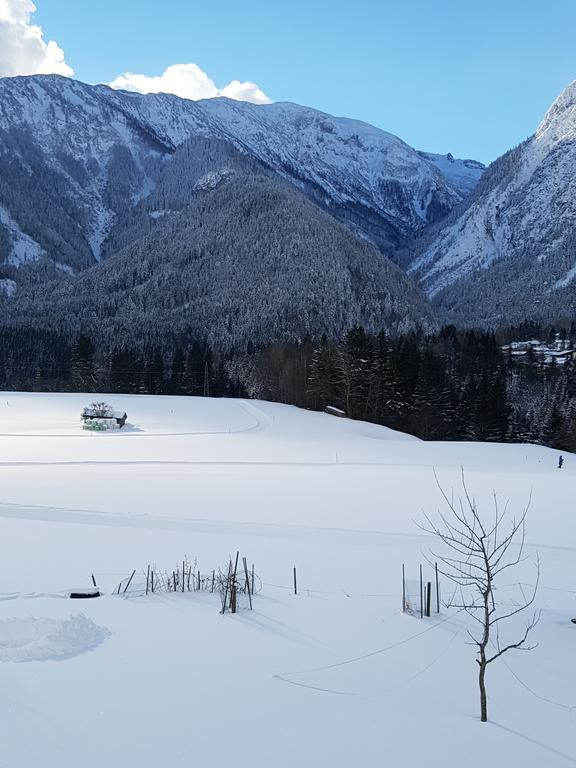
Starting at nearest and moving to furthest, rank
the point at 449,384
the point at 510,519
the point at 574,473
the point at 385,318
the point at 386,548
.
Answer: the point at 386,548 < the point at 510,519 < the point at 574,473 < the point at 449,384 < the point at 385,318

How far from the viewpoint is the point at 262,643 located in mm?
9219

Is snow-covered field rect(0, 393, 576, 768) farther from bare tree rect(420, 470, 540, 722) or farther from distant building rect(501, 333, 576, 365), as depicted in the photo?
distant building rect(501, 333, 576, 365)

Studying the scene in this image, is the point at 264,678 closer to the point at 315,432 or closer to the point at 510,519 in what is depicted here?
the point at 510,519

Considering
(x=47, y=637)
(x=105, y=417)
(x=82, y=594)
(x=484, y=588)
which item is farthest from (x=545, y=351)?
(x=47, y=637)

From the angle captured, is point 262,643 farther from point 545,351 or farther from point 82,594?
point 545,351

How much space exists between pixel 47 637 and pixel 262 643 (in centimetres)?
327

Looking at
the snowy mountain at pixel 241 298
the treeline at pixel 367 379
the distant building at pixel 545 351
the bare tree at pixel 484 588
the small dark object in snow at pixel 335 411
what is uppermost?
the snowy mountain at pixel 241 298

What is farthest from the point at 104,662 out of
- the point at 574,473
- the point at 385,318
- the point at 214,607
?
the point at 385,318

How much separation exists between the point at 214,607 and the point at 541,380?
112907 millimetres

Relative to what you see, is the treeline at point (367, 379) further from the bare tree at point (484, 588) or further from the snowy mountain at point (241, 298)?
the bare tree at point (484, 588)

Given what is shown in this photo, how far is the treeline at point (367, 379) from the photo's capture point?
63469 millimetres

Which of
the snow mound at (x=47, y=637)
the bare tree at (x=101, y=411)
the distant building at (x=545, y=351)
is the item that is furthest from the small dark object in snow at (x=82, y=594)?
the distant building at (x=545, y=351)

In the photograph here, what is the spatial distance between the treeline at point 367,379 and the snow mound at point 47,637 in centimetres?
5233

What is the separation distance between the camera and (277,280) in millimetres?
174875
